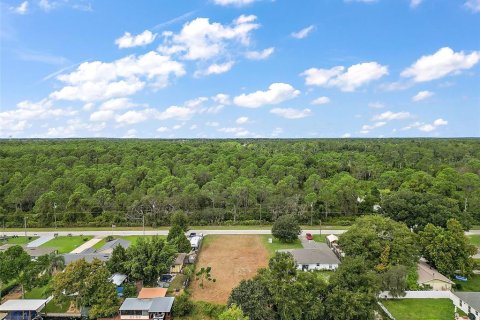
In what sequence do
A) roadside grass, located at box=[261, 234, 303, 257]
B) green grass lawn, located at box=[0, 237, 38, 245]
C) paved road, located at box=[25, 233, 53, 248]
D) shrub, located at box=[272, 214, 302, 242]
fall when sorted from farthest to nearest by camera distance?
green grass lawn, located at box=[0, 237, 38, 245] < shrub, located at box=[272, 214, 302, 242] < paved road, located at box=[25, 233, 53, 248] < roadside grass, located at box=[261, 234, 303, 257]

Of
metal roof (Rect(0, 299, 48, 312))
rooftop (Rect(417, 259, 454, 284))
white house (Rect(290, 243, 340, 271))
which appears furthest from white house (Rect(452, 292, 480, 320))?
metal roof (Rect(0, 299, 48, 312))

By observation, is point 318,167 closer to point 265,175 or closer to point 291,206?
point 265,175

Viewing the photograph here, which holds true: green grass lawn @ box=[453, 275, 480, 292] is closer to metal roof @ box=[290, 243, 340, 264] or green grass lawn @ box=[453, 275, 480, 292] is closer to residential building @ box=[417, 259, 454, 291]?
residential building @ box=[417, 259, 454, 291]

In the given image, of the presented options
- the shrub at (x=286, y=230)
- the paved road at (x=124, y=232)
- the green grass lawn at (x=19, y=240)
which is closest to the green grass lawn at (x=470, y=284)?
the shrub at (x=286, y=230)

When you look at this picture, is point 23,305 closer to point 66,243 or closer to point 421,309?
point 66,243

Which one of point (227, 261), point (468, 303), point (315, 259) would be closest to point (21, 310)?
point (227, 261)

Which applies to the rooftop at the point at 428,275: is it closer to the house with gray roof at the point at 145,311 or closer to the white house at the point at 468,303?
the white house at the point at 468,303

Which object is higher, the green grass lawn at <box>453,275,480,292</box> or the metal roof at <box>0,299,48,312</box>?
the metal roof at <box>0,299,48,312</box>

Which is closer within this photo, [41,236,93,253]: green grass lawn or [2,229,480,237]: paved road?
[41,236,93,253]: green grass lawn
